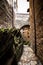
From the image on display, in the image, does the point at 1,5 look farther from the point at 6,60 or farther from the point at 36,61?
the point at 6,60

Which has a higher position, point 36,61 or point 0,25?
point 0,25

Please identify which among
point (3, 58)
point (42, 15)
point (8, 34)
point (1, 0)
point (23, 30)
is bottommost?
point (23, 30)

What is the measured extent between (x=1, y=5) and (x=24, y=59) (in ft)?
18.4

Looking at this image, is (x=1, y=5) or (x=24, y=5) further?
(x=24, y=5)

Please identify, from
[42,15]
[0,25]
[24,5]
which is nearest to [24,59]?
[42,15]

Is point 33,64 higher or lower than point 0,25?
lower

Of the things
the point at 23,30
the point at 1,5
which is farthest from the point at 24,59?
the point at 23,30

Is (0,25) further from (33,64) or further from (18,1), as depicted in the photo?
(18,1)

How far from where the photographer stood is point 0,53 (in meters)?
4.43

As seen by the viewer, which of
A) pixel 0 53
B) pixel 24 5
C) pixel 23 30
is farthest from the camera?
pixel 24 5

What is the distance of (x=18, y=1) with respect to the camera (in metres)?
19.1

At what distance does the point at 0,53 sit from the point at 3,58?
358 mm

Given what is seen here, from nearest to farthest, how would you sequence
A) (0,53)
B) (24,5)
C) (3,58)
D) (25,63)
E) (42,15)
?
(0,53) < (3,58) < (42,15) < (25,63) < (24,5)

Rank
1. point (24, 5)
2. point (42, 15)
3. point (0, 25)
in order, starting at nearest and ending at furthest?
point (42, 15)
point (0, 25)
point (24, 5)
